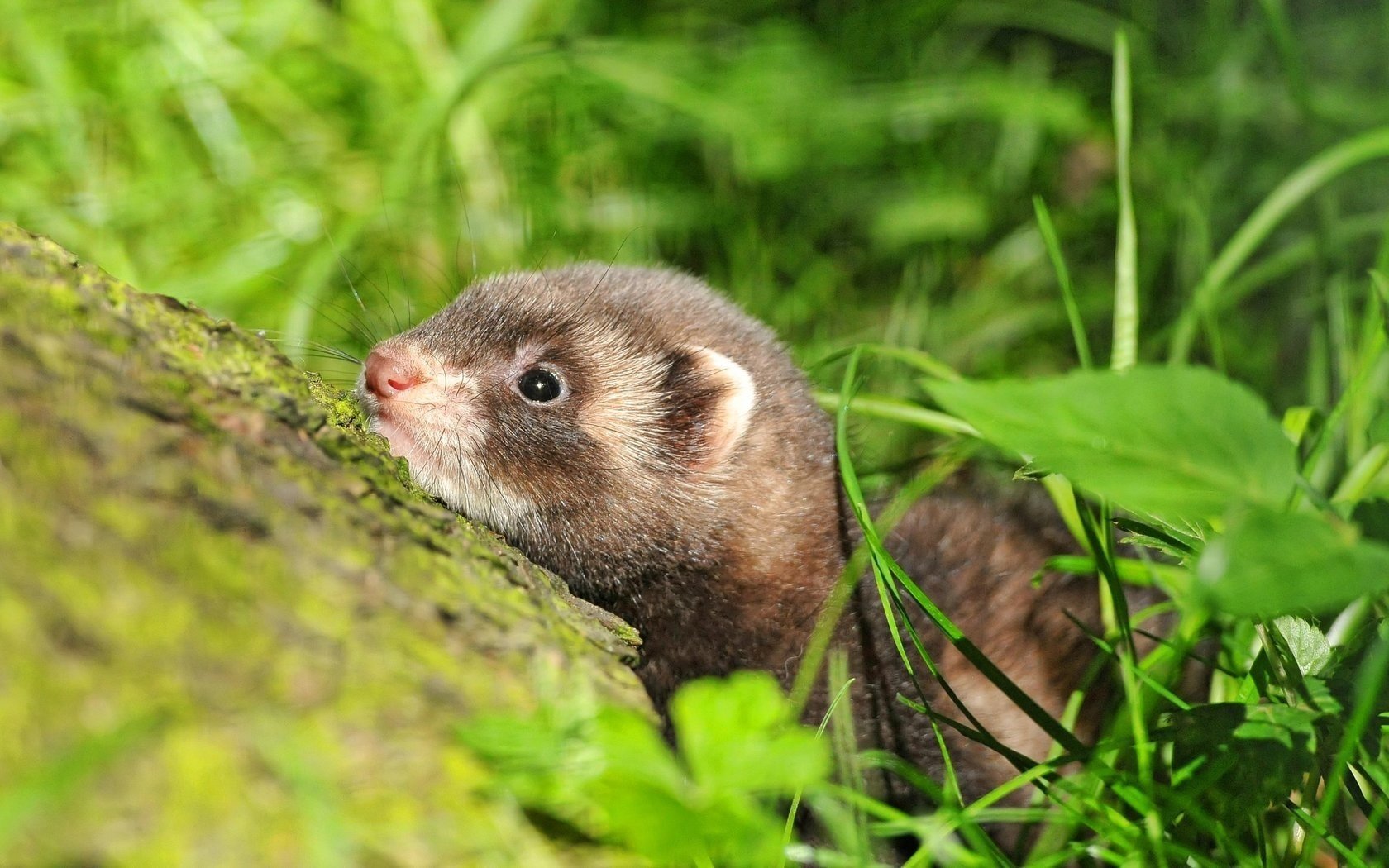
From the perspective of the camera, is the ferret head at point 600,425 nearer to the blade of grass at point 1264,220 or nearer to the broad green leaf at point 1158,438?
the blade of grass at point 1264,220

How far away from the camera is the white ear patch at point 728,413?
3441 mm

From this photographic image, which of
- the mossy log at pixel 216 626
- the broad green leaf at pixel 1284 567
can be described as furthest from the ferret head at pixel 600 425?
the broad green leaf at pixel 1284 567

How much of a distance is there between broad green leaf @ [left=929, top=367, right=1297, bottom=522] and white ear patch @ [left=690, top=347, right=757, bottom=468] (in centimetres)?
172

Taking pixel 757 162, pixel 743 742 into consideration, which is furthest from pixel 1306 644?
pixel 757 162

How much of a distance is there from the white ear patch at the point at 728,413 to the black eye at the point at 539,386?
1.55 ft

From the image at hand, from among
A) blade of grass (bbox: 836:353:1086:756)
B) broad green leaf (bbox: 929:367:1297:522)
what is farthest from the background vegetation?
broad green leaf (bbox: 929:367:1297:522)

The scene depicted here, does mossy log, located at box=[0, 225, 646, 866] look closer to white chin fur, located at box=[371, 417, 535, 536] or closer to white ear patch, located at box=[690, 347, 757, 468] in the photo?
white chin fur, located at box=[371, 417, 535, 536]

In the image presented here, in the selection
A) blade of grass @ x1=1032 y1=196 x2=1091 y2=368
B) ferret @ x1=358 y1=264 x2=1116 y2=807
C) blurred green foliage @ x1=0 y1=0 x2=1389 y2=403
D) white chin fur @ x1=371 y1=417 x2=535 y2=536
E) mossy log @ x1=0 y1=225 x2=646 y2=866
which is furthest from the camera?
blurred green foliage @ x1=0 y1=0 x2=1389 y2=403

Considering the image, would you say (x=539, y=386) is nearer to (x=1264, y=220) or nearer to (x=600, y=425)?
(x=600, y=425)

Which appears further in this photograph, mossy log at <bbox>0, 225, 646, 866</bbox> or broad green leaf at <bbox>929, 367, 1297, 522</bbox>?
broad green leaf at <bbox>929, 367, 1297, 522</bbox>

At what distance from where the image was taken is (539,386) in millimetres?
3484

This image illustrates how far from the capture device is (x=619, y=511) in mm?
3338

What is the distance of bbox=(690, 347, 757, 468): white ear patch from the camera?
3441mm

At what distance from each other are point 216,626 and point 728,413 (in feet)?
6.53
